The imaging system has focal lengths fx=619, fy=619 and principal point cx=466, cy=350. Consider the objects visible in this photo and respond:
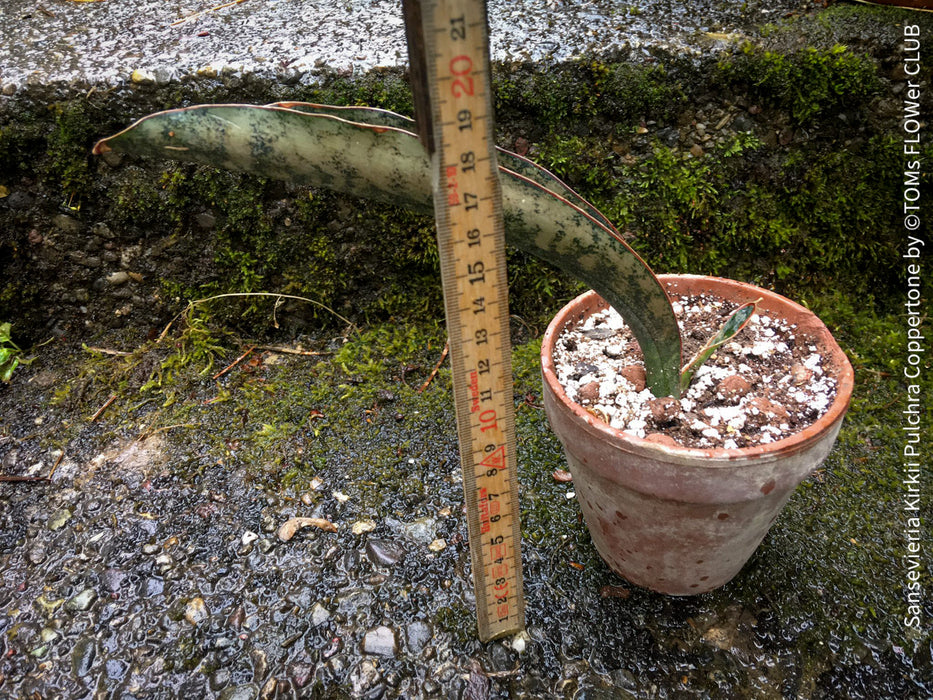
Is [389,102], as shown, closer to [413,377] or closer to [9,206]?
[413,377]

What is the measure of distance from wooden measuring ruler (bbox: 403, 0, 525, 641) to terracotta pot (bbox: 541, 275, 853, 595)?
7.8 inches

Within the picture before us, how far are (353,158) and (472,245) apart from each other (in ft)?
0.79

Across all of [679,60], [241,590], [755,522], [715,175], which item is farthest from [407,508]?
[679,60]

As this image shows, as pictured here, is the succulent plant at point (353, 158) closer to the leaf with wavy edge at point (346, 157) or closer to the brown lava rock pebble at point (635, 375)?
the leaf with wavy edge at point (346, 157)

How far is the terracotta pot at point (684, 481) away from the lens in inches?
40.9

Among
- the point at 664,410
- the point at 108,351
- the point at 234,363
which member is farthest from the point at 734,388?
the point at 108,351

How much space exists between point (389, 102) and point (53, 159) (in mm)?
981

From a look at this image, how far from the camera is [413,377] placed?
1.89 metres

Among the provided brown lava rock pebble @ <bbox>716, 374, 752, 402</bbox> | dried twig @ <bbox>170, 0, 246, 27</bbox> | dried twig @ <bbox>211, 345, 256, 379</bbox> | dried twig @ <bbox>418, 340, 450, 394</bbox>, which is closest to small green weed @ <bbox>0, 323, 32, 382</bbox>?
dried twig @ <bbox>211, 345, 256, 379</bbox>

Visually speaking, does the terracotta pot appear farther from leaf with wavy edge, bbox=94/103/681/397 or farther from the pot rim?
leaf with wavy edge, bbox=94/103/681/397

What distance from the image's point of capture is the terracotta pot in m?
1.04

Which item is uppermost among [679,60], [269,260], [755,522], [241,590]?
[679,60]

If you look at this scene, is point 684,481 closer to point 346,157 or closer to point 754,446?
point 754,446

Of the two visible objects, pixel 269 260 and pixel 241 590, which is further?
pixel 269 260
